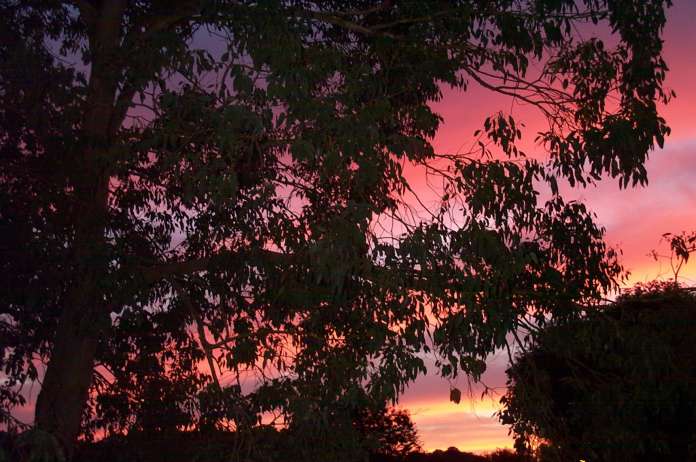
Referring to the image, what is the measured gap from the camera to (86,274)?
9.56 meters

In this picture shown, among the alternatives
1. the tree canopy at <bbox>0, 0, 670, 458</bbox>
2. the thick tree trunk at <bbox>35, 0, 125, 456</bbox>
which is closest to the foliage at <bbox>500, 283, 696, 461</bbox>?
the tree canopy at <bbox>0, 0, 670, 458</bbox>

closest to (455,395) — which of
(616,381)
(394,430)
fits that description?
(616,381)

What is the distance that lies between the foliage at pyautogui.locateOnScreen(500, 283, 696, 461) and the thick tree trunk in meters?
4.68

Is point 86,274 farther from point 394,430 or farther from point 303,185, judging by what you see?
point 394,430

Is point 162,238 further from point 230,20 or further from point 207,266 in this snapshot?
point 230,20

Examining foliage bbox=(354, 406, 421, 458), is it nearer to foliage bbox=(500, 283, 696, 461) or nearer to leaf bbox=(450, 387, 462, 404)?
foliage bbox=(500, 283, 696, 461)

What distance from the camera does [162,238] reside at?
483 inches

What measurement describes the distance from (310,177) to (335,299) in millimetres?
2190

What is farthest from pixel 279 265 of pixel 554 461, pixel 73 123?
pixel 554 461

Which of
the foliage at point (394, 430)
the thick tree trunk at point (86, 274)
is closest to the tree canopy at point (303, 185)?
the thick tree trunk at point (86, 274)

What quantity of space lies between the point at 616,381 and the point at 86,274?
6.44m

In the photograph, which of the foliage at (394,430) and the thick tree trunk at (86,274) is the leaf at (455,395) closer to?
the thick tree trunk at (86,274)

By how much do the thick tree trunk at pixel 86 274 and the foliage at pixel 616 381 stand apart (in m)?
4.68

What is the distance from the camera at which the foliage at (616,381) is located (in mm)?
10117
